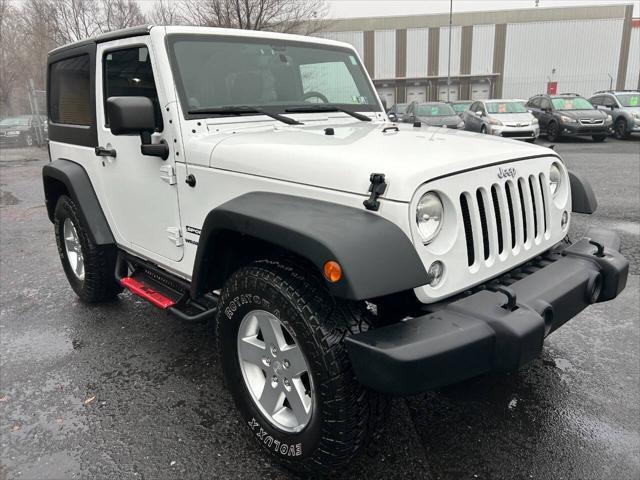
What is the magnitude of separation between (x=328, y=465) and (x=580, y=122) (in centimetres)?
1750

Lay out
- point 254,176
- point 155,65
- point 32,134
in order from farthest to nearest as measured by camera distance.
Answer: point 32,134 < point 155,65 < point 254,176

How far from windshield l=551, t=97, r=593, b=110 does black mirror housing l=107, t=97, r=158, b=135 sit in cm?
1800

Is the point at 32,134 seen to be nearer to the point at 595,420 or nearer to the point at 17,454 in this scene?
the point at 17,454

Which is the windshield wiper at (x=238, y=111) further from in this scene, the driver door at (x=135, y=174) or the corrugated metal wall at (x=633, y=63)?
the corrugated metal wall at (x=633, y=63)

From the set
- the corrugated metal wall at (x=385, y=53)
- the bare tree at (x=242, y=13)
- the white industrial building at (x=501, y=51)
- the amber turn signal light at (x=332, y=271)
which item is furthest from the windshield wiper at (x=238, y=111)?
the corrugated metal wall at (x=385, y=53)

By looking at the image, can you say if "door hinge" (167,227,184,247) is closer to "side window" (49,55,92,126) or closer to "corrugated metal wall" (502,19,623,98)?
"side window" (49,55,92,126)

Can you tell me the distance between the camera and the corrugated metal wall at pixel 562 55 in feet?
132

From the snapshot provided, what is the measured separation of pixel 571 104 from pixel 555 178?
17.3 meters

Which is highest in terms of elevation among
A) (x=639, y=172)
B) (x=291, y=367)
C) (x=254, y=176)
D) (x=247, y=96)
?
(x=247, y=96)

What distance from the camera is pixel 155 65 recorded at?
9.84ft

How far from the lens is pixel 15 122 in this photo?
20516 mm

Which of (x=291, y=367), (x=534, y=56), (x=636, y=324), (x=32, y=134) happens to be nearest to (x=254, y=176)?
(x=291, y=367)

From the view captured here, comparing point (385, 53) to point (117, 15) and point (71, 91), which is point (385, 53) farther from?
point (71, 91)

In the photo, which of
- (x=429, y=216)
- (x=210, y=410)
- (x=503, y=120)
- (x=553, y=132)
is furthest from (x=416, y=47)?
(x=429, y=216)
